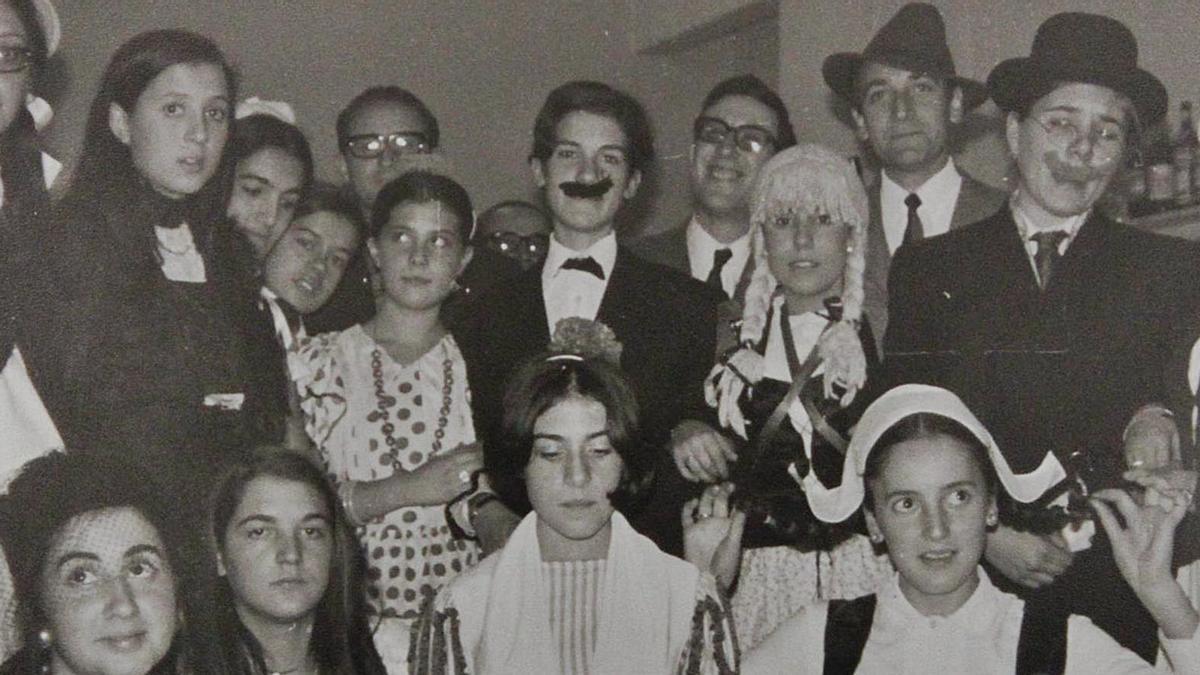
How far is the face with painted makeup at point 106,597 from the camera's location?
83.2 inches

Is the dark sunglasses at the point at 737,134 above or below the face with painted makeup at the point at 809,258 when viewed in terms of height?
above

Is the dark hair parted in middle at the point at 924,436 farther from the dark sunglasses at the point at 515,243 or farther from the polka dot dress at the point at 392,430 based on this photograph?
the dark sunglasses at the point at 515,243

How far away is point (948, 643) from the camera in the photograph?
2.25 meters

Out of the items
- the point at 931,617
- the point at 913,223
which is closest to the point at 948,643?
the point at 931,617

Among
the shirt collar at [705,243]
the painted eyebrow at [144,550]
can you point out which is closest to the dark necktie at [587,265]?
the shirt collar at [705,243]

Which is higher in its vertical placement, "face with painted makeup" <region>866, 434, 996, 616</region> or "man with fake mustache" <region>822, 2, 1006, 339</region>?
"man with fake mustache" <region>822, 2, 1006, 339</region>

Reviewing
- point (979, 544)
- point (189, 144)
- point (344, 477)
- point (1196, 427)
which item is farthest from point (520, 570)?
point (1196, 427)

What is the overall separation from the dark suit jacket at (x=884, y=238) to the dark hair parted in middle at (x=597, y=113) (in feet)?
1.23

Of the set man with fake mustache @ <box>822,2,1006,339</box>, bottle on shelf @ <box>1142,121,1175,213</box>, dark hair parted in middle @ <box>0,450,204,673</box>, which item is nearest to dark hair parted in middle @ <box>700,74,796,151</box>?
man with fake mustache @ <box>822,2,1006,339</box>

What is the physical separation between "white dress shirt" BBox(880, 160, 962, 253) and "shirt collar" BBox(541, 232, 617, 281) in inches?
16.7

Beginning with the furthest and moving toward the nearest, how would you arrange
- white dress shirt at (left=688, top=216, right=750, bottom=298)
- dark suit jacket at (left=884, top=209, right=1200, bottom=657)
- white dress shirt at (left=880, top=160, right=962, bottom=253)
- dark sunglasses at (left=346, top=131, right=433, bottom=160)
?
dark sunglasses at (left=346, top=131, right=433, bottom=160) < white dress shirt at (left=688, top=216, right=750, bottom=298) < white dress shirt at (left=880, top=160, right=962, bottom=253) < dark suit jacket at (left=884, top=209, right=1200, bottom=657)

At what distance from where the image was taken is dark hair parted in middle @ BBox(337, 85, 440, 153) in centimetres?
288

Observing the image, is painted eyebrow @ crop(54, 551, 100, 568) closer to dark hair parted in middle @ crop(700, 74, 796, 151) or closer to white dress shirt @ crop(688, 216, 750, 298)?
white dress shirt @ crop(688, 216, 750, 298)

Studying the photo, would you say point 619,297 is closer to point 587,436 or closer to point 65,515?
point 587,436
